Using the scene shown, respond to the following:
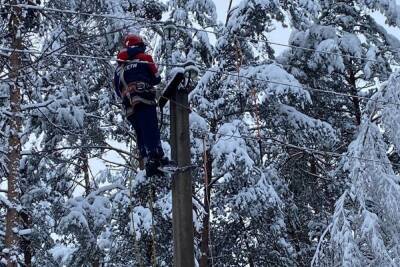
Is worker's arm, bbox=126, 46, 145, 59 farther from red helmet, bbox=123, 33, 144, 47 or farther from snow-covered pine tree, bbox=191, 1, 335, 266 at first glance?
snow-covered pine tree, bbox=191, 1, 335, 266

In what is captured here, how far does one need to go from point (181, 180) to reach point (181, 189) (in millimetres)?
81

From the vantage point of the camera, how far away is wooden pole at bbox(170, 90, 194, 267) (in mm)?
4730

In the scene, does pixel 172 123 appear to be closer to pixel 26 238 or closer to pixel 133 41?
pixel 133 41

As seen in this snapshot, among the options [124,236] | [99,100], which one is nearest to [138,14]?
[99,100]

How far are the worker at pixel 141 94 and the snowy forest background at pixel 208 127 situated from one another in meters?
3.37

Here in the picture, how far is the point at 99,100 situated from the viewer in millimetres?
13609

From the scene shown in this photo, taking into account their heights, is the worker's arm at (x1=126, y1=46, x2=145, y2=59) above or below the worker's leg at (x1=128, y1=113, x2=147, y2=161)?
above

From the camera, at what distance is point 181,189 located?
4.94 metres

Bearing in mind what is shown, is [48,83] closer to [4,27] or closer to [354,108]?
[4,27]

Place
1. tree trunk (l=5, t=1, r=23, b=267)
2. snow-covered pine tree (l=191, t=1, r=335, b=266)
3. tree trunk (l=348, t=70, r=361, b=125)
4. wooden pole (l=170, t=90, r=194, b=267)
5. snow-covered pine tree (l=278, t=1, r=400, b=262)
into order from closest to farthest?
wooden pole (l=170, t=90, r=194, b=267) → tree trunk (l=5, t=1, r=23, b=267) → snow-covered pine tree (l=191, t=1, r=335, b=266) → snow-covered pine tree (l=278, t=1, r=400, b=262) → tree trunk (l=348, t=70, r=361, b=125)

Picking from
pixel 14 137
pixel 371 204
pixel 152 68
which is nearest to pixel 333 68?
pixel 371 204

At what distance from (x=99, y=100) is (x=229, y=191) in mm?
3861

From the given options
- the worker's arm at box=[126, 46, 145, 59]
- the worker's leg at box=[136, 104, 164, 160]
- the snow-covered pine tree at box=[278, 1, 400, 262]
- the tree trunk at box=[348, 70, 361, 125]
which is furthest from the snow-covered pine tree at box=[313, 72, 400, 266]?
the tree trunk at box=[348, 70, 361, 125]

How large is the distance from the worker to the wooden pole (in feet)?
1.11
